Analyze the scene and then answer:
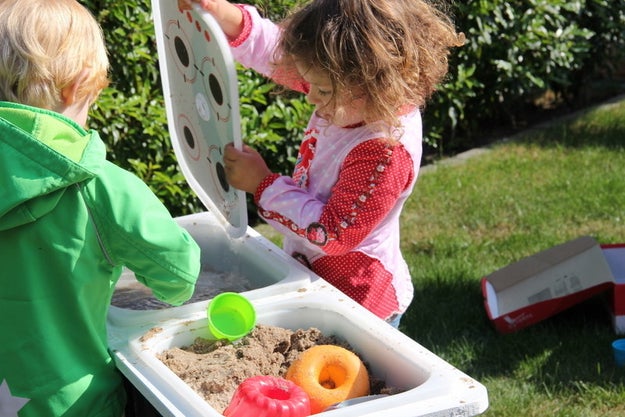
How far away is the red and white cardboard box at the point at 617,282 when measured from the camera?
3459 millimetres

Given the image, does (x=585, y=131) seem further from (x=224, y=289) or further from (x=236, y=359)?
(x=236, y=359)

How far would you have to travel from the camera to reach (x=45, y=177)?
1799 mm

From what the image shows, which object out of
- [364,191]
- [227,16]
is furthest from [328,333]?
[227,16]

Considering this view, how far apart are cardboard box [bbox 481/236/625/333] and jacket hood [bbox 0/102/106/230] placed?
2083 millimetres

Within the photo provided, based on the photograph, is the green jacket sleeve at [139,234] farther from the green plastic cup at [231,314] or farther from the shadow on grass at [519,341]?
the shadow on grass at [519,341]

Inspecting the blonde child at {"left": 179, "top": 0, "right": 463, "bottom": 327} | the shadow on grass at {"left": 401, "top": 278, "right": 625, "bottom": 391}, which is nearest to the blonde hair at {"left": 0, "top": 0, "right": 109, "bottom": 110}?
the blonde child at {"left": 179, "top": 0, "right": 463, "bottom": 327}

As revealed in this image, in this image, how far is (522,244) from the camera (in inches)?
168

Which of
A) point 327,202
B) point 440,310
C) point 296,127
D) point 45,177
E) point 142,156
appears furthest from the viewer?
point 296,127

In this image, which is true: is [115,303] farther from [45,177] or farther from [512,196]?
[512,196]

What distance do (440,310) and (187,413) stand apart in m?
2.02

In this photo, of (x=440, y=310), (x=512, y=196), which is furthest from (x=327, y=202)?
(x=512, y=196)

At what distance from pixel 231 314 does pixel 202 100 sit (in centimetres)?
52

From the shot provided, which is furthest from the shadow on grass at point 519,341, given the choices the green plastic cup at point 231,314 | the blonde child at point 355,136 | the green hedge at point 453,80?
the green plastic cup at point 231,314

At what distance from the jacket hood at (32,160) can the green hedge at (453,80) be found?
1200 mm
